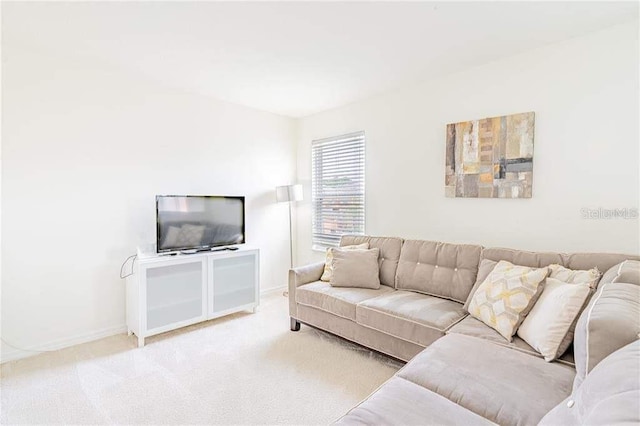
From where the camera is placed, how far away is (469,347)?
171 centimetres

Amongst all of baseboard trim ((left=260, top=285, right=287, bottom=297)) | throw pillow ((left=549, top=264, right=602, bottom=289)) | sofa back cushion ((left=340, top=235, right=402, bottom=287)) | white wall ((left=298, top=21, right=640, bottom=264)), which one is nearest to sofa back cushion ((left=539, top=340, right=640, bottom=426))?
throw pillow ((left=549, top=264, right=602, bottom=289))

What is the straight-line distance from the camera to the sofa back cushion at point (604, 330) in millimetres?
1167

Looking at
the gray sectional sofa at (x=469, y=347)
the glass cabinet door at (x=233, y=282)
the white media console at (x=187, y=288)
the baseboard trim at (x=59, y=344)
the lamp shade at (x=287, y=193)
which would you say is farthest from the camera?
the lamp shade at (x=287, y=193)

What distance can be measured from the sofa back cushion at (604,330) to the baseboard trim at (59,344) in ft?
11.3

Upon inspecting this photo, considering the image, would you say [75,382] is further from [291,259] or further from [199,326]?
[291,259]

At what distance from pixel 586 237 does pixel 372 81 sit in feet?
7.33

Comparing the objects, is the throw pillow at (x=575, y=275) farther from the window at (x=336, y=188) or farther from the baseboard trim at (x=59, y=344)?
the baseboard trim at (x=59, y=344)

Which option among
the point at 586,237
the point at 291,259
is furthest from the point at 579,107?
the point at 291,259

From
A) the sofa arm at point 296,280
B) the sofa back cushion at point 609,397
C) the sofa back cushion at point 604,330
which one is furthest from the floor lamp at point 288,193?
the sofa back cushion at point 609,397

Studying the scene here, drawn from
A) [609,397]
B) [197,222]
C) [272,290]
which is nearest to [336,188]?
[272,290]

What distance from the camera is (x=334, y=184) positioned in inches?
163

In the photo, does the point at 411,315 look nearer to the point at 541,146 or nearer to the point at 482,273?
the point at 482,273

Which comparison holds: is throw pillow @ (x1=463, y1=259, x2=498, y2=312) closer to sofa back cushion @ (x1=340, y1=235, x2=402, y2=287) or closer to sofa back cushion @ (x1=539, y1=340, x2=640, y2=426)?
sofa back cushion @ (x1=340, y1=235, x2=402, y2=287)

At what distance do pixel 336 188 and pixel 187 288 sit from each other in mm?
2079
